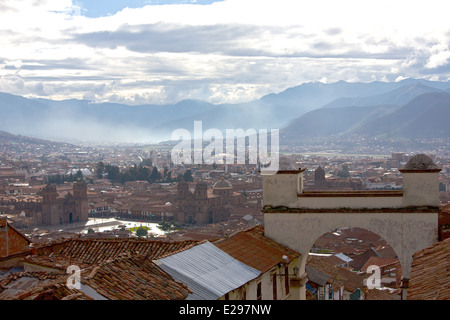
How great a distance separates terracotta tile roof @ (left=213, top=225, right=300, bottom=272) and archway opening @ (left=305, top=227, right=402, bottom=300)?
2279mm

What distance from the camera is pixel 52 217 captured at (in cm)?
7156

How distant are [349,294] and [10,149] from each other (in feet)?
602

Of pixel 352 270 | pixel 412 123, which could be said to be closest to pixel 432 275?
pixel 352 270

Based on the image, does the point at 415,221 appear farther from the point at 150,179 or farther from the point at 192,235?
the point at 150,179

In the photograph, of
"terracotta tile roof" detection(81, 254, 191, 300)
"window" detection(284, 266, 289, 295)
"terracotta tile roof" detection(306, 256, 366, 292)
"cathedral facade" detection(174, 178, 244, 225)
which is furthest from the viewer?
"cathedral facade" detection(174, 178, 244, 225)

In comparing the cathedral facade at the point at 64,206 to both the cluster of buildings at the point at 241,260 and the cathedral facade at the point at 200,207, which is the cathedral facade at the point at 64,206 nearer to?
the cathedral facade at the point at 200,207

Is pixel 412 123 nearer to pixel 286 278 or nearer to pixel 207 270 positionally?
pixel 286 278

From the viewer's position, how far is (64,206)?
72562 mm

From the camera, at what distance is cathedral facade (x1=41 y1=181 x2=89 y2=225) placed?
232 feet

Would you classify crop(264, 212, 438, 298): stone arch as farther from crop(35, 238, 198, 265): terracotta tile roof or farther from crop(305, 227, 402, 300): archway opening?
crop(305, 227, 402, 300): archway opening

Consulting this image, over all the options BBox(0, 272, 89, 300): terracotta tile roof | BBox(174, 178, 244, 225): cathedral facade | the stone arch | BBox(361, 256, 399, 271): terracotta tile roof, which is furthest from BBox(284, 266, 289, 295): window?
BBox(174, 178, 244, 225): cathedral facade

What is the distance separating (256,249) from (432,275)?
143 inches

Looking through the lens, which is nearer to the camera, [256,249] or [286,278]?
[256,249]

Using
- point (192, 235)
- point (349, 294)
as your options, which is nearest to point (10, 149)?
point (192, 235)
